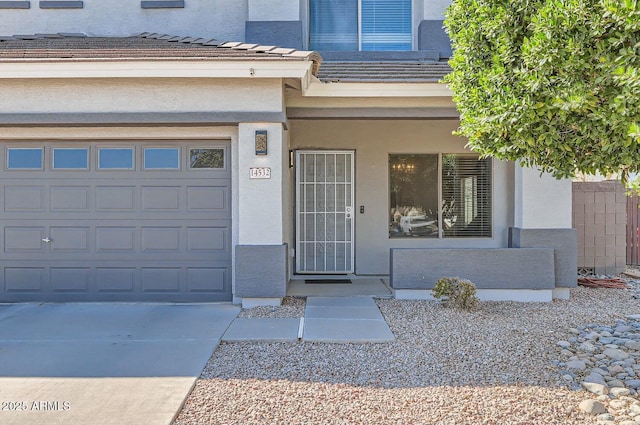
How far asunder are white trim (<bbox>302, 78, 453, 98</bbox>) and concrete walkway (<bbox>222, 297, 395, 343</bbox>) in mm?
3339

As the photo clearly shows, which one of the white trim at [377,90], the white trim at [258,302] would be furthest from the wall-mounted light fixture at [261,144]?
the white trim at [258,302]

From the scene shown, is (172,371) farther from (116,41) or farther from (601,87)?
(116,41)

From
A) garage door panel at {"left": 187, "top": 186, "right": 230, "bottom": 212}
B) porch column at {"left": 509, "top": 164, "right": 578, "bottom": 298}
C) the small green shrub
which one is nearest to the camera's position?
the small green shrub

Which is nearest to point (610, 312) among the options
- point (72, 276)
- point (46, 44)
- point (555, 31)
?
point (555, 31)

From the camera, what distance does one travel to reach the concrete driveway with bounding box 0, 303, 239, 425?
12.2 feet

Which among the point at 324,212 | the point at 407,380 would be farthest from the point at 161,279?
the point at 407,380

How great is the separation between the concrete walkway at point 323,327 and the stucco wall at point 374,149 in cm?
252

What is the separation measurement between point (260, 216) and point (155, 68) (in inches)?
99.3

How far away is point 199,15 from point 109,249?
18.2ft

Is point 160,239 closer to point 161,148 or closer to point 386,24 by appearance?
point 161,148

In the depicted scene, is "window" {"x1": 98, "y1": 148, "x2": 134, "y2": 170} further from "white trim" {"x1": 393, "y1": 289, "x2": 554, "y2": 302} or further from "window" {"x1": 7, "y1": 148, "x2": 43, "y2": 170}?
"white trim" {"x1": 393, "y1": 289, "x2": 554, "y2": 302}

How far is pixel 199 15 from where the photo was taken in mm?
9938

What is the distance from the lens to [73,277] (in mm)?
7250

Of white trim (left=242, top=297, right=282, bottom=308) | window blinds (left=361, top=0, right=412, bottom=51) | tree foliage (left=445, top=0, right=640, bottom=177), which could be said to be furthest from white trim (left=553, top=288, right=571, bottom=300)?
window blinds (left=361, top=0, right=412, bottom=51)
